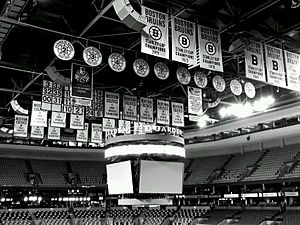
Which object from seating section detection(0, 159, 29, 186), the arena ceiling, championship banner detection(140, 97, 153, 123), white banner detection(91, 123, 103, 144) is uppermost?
the arena ceiling

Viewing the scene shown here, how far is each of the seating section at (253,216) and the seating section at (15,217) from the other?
1476 centimetres

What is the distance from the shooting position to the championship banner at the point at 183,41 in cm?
1022

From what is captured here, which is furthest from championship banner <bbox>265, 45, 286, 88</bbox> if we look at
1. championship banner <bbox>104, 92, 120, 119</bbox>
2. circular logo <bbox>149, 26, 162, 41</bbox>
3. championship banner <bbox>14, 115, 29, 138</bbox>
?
championship banner <bbox>14, 115, 29, 138</bbox>

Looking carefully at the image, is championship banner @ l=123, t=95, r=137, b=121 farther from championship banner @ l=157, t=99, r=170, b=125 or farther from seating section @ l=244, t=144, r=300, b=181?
seating section @ l=244, t=144, r=300, b=181

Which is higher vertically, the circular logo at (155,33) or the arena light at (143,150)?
the circular logo at (155,33)

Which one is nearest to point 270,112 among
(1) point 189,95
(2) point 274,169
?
(2) point 274,169

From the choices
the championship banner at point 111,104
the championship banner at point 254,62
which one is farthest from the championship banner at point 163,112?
the championship banner at point 254,62

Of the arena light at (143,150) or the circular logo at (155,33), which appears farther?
the arena light at (143,150)

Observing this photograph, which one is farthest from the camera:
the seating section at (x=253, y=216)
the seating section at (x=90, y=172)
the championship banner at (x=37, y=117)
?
the seating section at (x=90, y=172)

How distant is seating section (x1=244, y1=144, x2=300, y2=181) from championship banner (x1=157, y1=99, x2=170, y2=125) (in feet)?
34.9

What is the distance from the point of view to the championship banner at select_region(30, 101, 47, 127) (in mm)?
15852

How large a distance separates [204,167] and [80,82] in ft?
61.1

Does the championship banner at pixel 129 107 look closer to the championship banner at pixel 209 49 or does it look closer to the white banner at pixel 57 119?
the white banner at pixel 57 119

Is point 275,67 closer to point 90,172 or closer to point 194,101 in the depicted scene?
point 194,101
